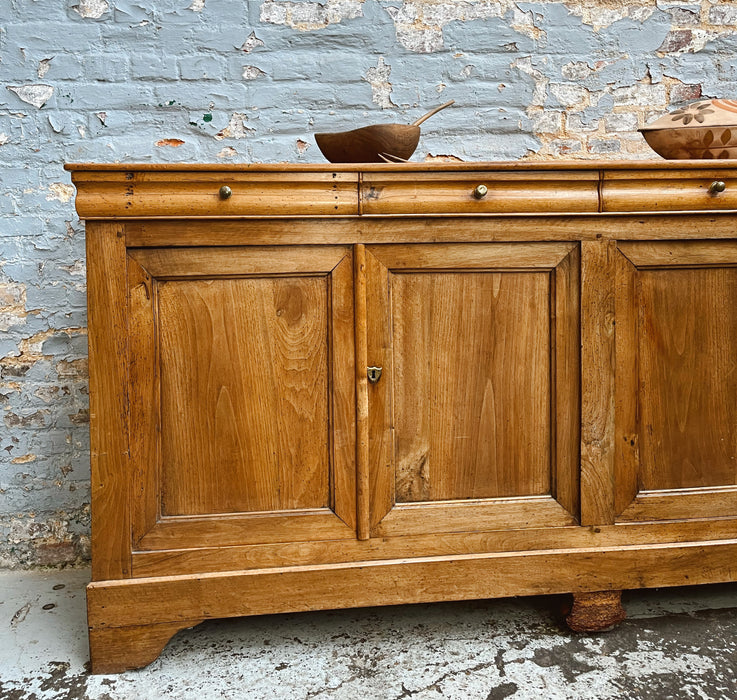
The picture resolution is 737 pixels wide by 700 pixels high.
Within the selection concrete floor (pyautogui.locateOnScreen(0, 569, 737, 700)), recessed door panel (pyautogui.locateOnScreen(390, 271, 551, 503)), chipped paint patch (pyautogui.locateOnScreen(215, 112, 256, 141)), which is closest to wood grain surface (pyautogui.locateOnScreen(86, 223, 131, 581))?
concrete floor (pyautogui.locateOnScreen(0, 569, 737, 700))

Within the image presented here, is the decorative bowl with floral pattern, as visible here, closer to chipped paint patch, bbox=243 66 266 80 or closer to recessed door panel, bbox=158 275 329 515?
recessed door panel, bbox=158 275 329 515

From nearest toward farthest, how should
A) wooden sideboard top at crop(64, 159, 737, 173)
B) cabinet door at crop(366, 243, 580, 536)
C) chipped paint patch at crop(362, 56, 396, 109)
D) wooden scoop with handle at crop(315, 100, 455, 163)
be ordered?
wooden sideboard top at crop(64, 159, 737, 173), cabinet door at crop(366, 243, 580, 536), wooden scoop with handle at crop(315, 100, 455, 163), chipped paint patch at crop(362, 56, 396, 109)

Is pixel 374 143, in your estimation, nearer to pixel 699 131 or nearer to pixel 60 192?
pixel 699 131

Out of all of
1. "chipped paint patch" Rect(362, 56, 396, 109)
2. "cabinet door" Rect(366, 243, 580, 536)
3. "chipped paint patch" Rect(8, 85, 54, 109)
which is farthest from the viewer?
"chipped paint patch" Rect(362, 56, 396, 109)

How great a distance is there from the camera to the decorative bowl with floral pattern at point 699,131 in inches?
70.9

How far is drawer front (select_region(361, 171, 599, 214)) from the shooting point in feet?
5.30

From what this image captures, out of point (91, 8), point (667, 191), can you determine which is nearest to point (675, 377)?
point (667, 191)

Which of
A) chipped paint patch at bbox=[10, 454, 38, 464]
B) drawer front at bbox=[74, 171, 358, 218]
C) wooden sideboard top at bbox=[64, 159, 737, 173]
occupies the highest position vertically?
wooden sideboard top at bbox=[64, 159, 737, 173]

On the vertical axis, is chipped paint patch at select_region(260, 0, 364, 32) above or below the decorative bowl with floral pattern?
above

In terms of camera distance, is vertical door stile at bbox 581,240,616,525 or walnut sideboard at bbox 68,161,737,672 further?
vertical door stile at bbox 581,240,616,525

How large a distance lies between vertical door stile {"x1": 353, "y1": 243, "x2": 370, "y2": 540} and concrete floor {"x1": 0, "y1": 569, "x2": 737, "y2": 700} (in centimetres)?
35

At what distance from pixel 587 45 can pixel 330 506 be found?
1992mm

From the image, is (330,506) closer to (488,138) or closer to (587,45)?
(488,138)

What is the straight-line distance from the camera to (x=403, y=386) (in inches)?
65.4
